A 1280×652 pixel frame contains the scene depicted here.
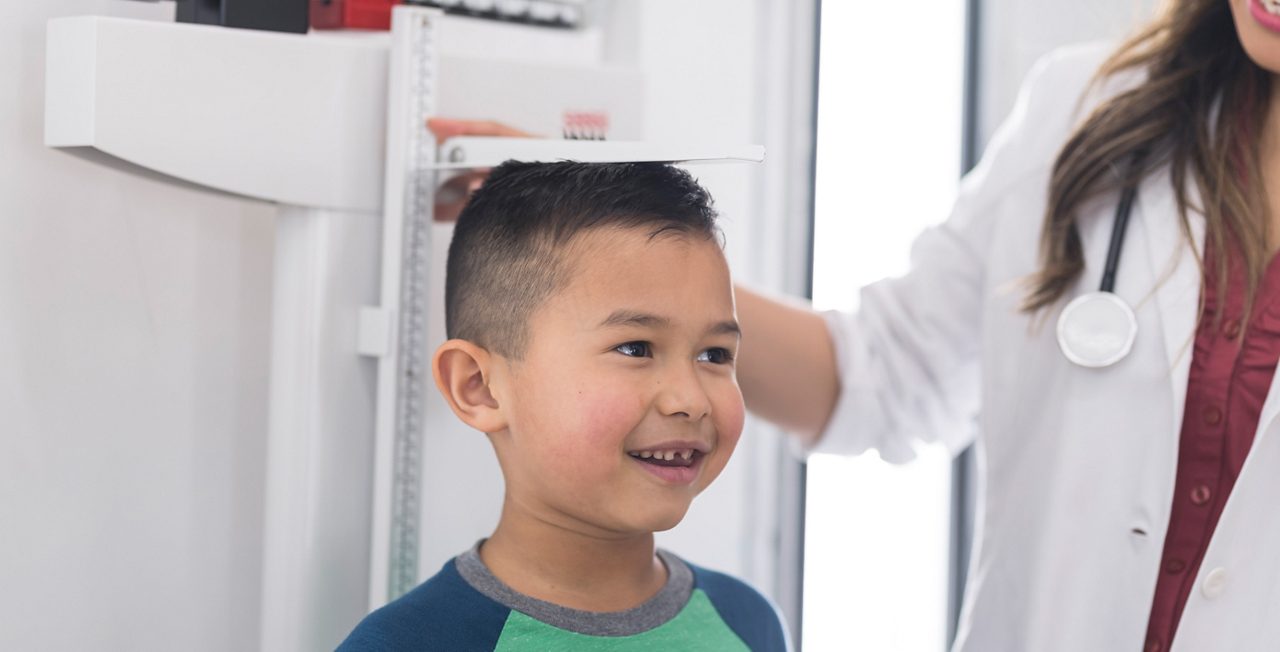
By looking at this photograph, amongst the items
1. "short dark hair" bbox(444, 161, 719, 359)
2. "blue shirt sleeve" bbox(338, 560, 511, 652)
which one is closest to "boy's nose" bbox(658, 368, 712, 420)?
"short dark hair" bbox(444, 161, 719, 359)

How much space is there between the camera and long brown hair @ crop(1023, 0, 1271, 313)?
1.27 meters

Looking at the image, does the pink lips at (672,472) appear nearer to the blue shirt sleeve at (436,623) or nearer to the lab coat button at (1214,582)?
the blue shirt sleeve at (436,623)

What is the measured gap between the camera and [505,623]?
991 millimetres

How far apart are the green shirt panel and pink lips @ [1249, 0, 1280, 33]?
0.67m

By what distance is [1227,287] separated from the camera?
1214 millimetres

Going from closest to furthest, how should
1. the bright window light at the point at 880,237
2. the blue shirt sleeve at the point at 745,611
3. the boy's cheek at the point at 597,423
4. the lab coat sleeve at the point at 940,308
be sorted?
the boy's cheek at the point at 597,423
the blue shirt sleeve at the point at 745,611
the lab coat sleeve at the point at 940,308
the bright window light at the point at 880,237

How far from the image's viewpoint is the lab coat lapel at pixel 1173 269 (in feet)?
3.94

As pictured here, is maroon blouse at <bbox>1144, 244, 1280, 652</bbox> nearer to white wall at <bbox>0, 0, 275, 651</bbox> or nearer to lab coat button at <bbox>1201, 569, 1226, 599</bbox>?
lab coat button at <bbox>1201, 569, 1226, 599</bbox>

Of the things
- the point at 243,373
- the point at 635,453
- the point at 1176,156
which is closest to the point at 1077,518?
the point at 1176,156

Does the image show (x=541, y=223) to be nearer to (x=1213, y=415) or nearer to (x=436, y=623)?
(x=436, y=623)

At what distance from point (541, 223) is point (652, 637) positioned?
323 mm

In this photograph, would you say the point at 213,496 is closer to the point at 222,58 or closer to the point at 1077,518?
the point at 222,58

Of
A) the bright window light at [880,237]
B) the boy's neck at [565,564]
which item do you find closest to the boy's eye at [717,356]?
the boy's neck at [565,564]

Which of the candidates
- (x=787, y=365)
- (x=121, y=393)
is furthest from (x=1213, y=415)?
(x=121, y=393)
